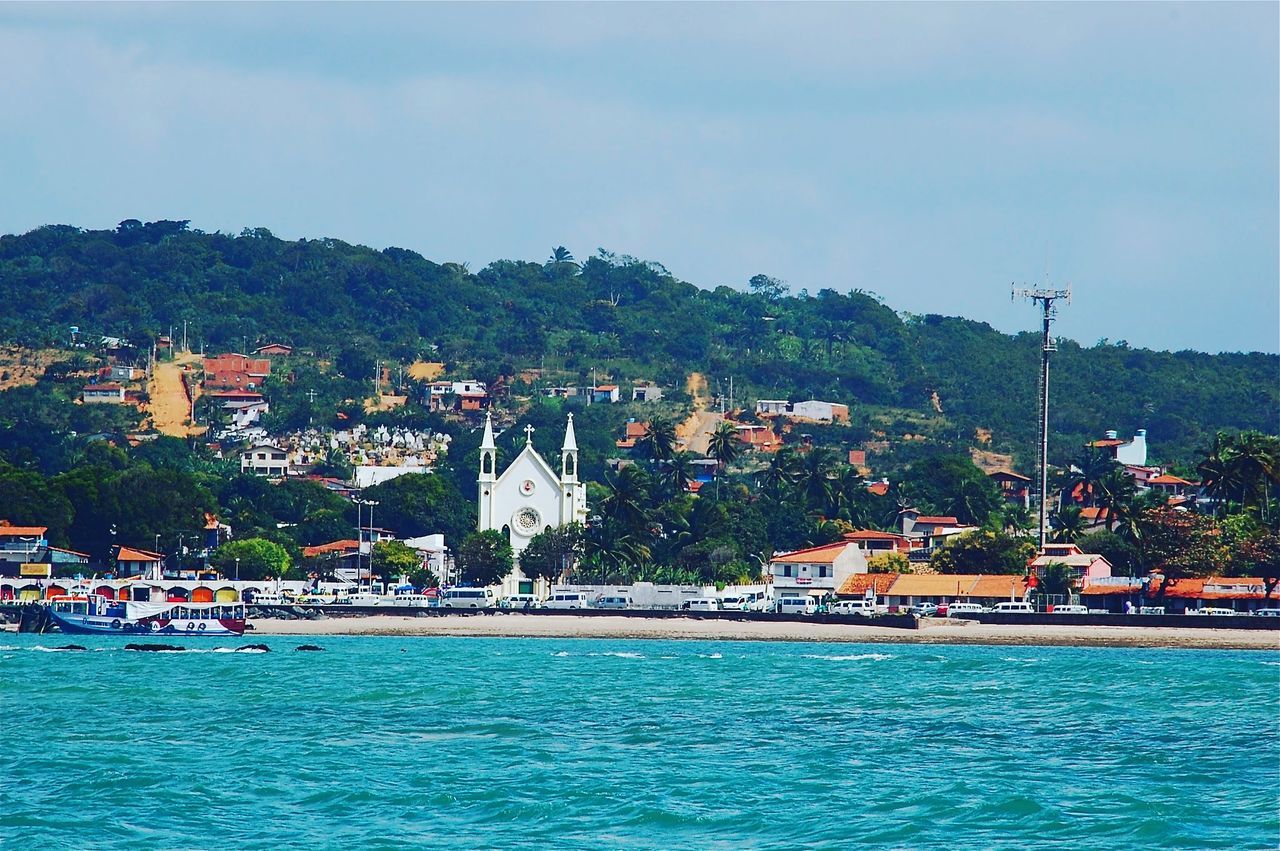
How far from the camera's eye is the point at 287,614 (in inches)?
3506

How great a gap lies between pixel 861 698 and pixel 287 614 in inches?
1704

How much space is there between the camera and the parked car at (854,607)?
289 ft

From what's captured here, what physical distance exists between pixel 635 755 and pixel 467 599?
59248 mm

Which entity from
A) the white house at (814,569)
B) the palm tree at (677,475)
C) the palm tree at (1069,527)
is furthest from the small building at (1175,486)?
the white house at (814,569)

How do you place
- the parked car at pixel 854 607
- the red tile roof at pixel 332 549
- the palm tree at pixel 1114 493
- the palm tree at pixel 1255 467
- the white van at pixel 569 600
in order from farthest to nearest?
the red tile roof at pixel 332 549 < the palm tree at pixel 1114 493 < the palm tree at pixel 1255 467 < the white van at pixel 569 600 < the parked car at pixel 854 607

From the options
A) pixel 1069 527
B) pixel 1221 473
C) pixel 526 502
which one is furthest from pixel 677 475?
pixel 1221 473

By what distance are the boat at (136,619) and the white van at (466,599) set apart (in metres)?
14.3

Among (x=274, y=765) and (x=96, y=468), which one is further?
(x=96, y=468)

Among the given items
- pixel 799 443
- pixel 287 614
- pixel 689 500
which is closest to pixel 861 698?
Result: pixel 287 614

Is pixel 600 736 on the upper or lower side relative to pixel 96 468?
lower

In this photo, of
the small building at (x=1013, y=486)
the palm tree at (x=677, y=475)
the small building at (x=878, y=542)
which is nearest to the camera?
the small building at (x=878, y=542)

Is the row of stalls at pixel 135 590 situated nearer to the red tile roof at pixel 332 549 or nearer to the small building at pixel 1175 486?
the red tile roof at pixel 332 549

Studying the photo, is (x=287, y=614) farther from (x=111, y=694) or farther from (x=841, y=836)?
(x=841, y=836)

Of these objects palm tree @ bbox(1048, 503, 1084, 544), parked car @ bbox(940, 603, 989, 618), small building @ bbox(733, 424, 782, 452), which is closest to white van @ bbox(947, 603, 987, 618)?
parked car @ bbox(940, 603, 989, 618)
